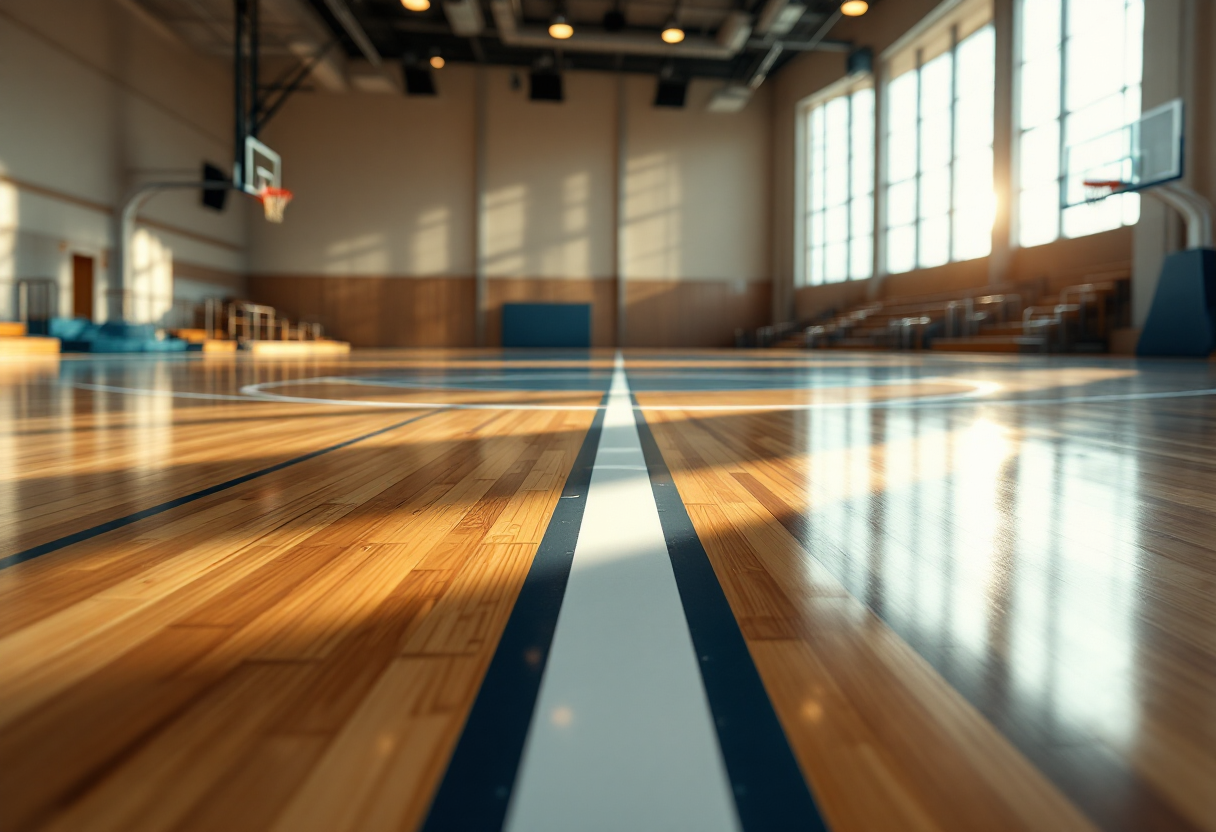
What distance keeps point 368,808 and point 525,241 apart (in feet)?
69.8

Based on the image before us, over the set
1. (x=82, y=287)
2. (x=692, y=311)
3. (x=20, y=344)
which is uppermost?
(x=692, y=311)

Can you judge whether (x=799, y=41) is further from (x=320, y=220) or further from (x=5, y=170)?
(x=5, y=170)

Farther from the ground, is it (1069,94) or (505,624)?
(1069,94)

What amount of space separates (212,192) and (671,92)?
10540mm

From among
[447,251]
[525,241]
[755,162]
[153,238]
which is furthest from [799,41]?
[153,238]

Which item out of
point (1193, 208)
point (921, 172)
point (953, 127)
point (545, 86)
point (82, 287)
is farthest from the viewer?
point (545, 86)

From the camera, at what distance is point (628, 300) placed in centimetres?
2150

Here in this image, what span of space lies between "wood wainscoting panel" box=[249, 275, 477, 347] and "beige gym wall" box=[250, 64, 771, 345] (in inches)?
1.4

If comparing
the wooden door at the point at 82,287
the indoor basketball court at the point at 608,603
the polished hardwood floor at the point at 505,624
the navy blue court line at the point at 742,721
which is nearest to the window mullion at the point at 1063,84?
the indoor basketball court at the point at 608,603

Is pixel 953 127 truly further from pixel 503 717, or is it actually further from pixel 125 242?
pixel 503 717

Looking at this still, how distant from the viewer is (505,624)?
768mm

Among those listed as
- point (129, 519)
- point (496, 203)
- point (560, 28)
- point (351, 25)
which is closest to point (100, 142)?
point (351, 25)

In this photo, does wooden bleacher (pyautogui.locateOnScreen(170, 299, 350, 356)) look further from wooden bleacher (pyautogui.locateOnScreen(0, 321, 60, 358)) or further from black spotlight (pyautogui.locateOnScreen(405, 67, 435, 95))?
black spotlight (pyautogui.locateOnScreen(405, 67, 435, 95))

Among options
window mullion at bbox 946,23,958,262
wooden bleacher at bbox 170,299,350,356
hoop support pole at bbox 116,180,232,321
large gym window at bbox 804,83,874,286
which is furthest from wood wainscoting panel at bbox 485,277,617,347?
window mullion at bbox 946,23,958,262
